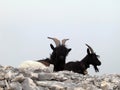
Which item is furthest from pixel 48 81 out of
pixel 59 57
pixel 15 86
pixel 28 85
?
pixel 59 57

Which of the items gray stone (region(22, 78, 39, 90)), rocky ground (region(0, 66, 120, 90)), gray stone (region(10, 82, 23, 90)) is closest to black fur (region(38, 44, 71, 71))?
rocky ground (region(0, 66, 120, 90))

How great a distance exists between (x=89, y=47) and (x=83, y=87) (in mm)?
9388

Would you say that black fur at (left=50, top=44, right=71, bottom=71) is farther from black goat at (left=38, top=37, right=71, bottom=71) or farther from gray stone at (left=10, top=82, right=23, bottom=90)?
gray stone at (left=10, top=82, right=23, bottom=90)

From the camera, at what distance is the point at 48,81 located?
26.1 feet

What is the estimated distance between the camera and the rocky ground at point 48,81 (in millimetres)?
7441

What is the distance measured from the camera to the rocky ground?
7.44 metres

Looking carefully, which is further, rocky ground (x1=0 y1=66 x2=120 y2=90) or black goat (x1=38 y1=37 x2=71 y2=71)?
black goat (x1=38 y1=37 x2=71 y2=71)

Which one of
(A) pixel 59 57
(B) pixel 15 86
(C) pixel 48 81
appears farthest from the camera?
(A) pixel 59 57

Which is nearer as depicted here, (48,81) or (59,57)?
(48,81)

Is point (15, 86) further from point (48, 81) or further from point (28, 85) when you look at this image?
point (48, 81)

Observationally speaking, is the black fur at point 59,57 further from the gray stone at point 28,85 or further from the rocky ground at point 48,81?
the gray stone at point 28,85

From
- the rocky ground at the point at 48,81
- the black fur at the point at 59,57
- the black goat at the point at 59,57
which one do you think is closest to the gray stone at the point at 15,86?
the rocky ground at the point at 48,81

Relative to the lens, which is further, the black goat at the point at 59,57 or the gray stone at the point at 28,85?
the black goat at the point at 59,57

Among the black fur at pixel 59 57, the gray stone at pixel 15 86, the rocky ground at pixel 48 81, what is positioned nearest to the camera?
the gray stone at pixel 15 86
